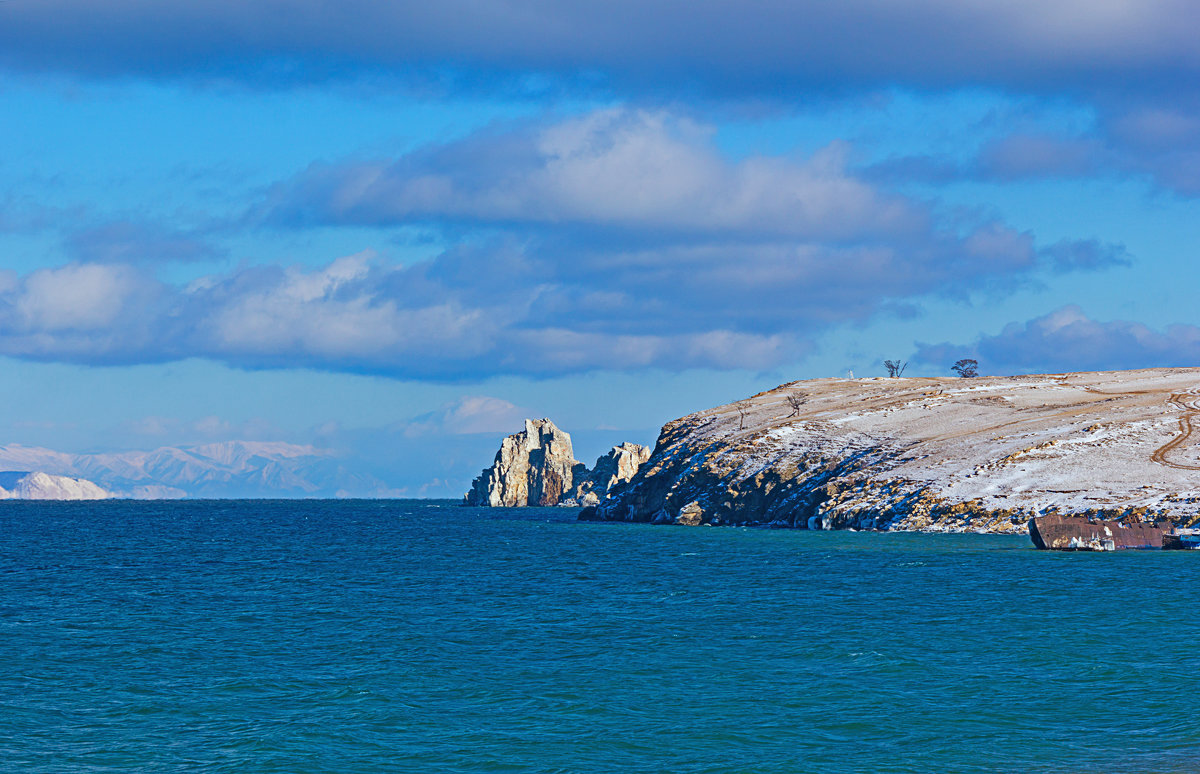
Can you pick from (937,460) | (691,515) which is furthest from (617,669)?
(691,515)

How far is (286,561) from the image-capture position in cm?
9975

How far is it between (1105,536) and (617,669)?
226 feet

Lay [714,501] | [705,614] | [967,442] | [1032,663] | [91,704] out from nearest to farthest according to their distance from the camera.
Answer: [91,704]
[1032,663]
[705,614]
[967,442]
[714,501]

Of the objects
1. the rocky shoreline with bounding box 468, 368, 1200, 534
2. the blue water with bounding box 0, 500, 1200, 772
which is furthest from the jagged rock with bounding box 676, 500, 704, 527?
the blue water with bounding box 0, 500, 1200, 772

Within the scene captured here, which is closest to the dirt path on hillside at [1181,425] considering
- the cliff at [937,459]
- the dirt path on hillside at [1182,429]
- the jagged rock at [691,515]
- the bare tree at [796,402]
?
the dirt path on hillside at [1182,429]

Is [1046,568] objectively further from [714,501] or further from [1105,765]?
[714,501]

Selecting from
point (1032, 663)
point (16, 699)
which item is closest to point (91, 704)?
point (16, 699)

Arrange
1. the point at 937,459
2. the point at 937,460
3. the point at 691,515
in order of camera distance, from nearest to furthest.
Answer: the point at 937,460 < the point at 937,459 < the point at 691,515

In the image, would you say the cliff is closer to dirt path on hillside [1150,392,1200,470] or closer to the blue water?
dirt path on hillside [1150,392,1200,470]

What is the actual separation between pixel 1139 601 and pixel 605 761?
132ft

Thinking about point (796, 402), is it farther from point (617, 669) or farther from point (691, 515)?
point (617, 669)

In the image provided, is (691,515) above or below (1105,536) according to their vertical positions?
above

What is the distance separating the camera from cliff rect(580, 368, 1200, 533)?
387 feet

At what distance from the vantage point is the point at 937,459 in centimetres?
13788
